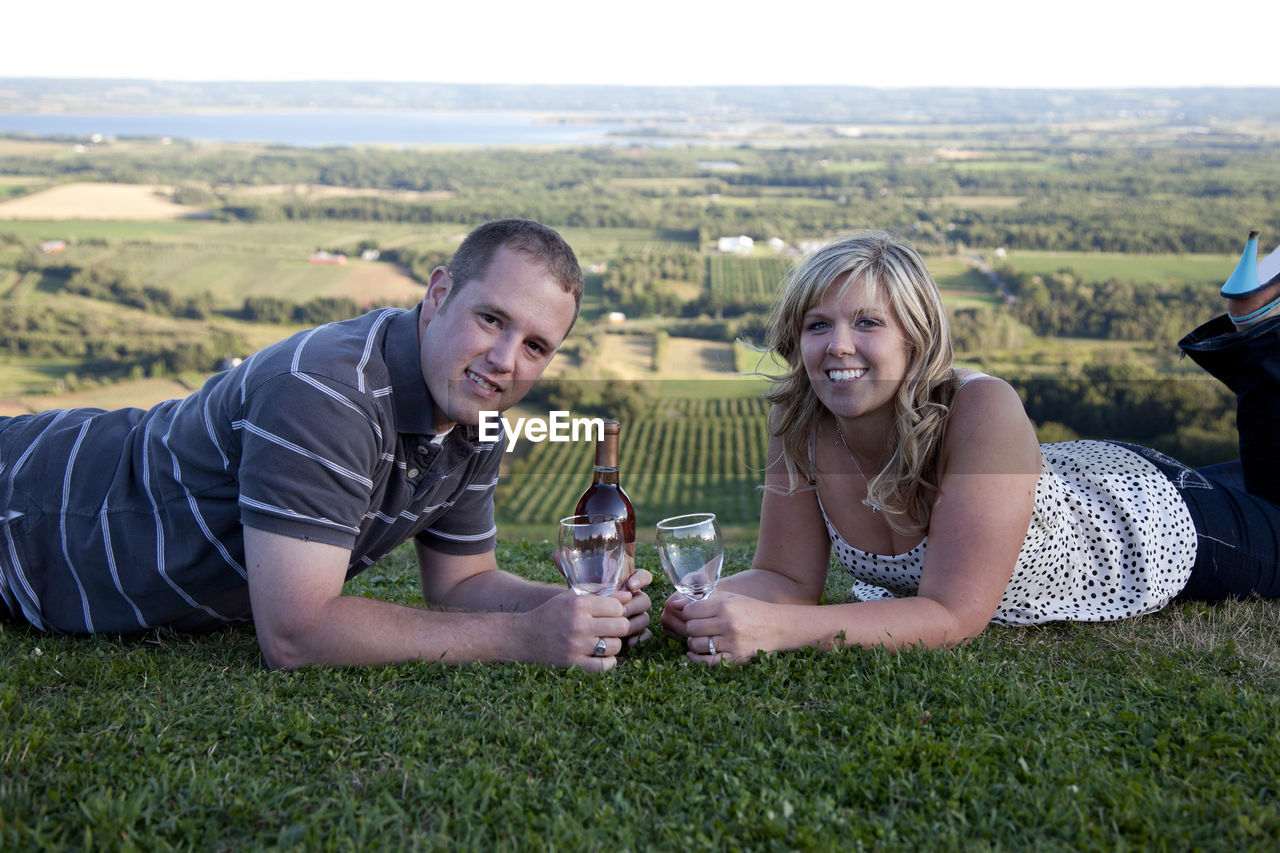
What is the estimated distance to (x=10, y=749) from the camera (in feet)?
8.30

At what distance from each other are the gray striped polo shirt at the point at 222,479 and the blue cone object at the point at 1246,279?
3.47m

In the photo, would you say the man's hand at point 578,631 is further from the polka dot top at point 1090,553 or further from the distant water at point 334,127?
the distant water at point 334,127

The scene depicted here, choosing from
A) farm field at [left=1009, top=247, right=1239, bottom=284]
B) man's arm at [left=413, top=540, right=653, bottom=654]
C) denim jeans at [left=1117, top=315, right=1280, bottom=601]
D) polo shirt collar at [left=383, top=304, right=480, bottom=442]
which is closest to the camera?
polo shirt collar at [left=383, top=304, right=480, bottom=442]

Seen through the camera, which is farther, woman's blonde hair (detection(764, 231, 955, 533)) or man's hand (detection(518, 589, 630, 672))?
woman's blonde hair (detection(764, 231, 955, 533))

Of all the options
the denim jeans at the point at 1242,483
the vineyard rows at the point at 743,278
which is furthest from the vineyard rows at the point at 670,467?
the vineyard rows at the point at 743,278

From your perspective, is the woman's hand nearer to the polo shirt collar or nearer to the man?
the man

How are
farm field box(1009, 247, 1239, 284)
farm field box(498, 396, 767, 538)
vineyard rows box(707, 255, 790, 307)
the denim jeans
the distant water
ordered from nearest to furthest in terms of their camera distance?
1. the denim jeans
2. farm field box(498, 396, 767, 538)
3. vineyard rows box(707, 255, 790, 307)
4. farm field box(1009, 247, 1239, 284)
5. the distant water

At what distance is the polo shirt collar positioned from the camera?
325 centimetres

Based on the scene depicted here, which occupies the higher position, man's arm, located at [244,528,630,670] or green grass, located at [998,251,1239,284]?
man's arm, located at [244,528,630,670]

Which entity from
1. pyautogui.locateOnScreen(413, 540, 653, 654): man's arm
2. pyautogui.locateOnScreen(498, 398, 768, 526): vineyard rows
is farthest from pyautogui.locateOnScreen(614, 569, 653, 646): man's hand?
pyautogui.locateOnScreen(498, 398, 768, 526): vineyard rows

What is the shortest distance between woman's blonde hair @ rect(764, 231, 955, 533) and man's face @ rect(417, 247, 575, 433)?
91 centimetres

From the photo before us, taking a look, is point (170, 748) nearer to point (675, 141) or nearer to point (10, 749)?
point (10, 749)

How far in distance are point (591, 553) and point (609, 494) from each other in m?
0.29

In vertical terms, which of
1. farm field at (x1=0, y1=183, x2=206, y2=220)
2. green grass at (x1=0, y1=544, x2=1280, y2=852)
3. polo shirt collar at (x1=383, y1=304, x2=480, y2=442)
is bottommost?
farm field at (x1=0, y1=183, x2=206, y2=220)
